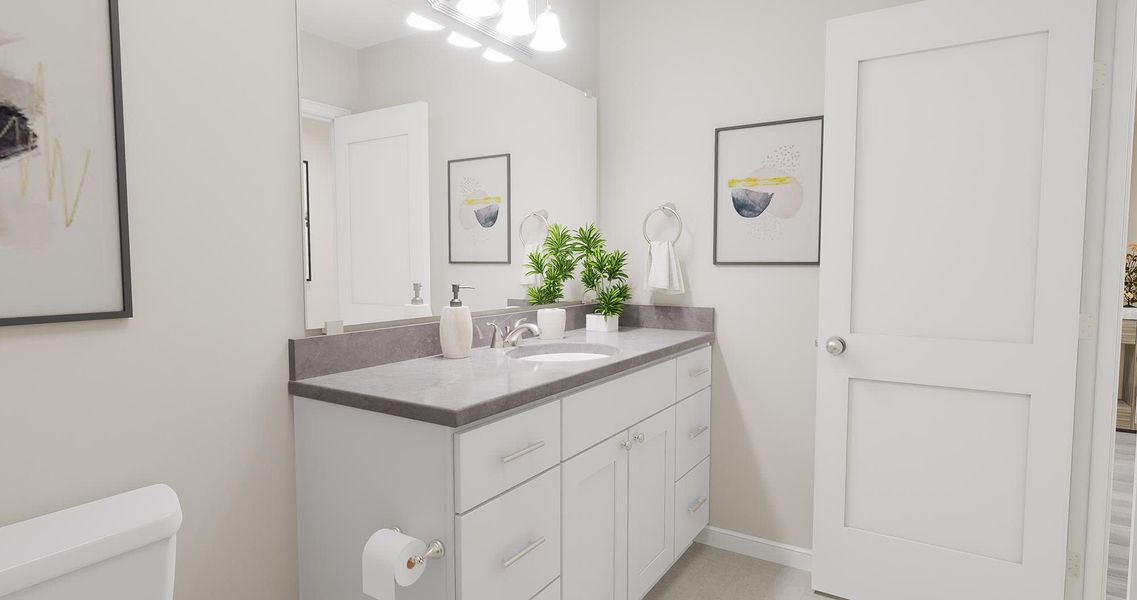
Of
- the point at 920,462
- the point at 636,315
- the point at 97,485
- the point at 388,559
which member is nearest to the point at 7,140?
the point at 97,485

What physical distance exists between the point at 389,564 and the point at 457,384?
428 millimetres

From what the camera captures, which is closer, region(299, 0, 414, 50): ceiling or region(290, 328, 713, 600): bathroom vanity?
region(290, 328, 713, 600): bathroom vanity

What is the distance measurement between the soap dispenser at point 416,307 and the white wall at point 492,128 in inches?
2.1

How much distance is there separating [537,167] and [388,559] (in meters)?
1.62

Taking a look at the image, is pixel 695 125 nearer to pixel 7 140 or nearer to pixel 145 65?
pixel 145 65

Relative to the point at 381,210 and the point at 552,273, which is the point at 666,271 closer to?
the point at 552,273

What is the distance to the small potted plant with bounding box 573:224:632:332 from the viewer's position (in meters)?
2.52

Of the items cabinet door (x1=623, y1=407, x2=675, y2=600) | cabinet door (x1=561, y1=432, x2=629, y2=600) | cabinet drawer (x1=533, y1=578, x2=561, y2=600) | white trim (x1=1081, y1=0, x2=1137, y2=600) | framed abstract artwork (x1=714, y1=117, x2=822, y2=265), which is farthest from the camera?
framed abstract artwork (x1=714, y1=117, x2=822, y2=265)

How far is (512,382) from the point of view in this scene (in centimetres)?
148

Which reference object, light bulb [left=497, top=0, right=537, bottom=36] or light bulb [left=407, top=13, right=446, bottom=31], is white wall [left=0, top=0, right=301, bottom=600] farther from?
light bulb [left=497, top=0, right=537, bottom=36]

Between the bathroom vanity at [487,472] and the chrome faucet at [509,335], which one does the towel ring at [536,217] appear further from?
the bathroom vanity at [487,472]

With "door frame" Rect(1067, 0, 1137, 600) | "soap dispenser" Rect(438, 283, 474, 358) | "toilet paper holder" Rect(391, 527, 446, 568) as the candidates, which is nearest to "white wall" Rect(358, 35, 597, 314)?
"soap dispenser" Rect(438, 283, 474, 358)

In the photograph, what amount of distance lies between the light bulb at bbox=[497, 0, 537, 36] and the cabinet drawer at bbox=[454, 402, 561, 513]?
145 cm

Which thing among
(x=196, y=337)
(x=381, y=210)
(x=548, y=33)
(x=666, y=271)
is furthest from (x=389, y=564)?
(x=548, y=33)
